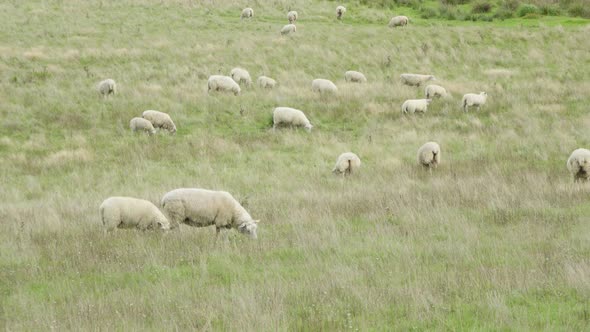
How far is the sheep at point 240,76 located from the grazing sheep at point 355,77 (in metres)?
4.36

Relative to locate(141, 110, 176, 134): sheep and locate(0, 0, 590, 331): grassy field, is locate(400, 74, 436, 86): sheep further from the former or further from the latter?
locate(141, 110, 176, 134): sheep

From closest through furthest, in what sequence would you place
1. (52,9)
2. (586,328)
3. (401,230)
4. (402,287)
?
(586,328) < (402,287) < (401,230) < (52,9)

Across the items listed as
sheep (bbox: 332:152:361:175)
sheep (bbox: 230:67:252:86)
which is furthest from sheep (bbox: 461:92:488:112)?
sheep (bbox: 230:67:252:86)

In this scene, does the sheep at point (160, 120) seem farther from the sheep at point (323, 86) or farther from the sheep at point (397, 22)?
the sheep at point (397, 22)

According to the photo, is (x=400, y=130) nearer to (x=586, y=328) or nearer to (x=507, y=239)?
(x=507, y=239)

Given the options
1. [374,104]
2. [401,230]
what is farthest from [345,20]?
[401,230]

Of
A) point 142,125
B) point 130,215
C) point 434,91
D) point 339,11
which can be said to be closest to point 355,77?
point 434,91

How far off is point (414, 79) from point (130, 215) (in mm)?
18419

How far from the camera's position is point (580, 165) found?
13.2m

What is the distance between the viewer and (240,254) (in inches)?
339

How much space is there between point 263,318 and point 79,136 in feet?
47.9

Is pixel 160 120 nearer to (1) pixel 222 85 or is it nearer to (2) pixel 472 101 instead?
(1) pixel 222 85

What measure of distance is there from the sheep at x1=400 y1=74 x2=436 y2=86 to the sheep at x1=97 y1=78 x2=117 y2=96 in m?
Result: 11.9

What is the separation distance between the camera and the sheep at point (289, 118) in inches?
815
